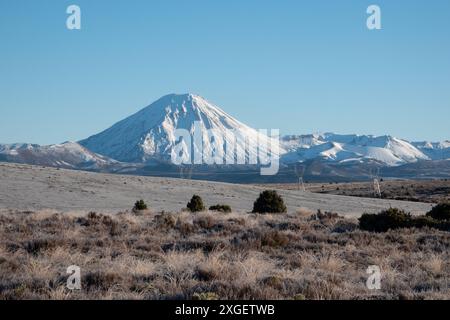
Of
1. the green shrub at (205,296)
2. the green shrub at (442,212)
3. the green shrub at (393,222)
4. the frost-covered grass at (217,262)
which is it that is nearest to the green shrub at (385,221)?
the green shrub at (393,222)

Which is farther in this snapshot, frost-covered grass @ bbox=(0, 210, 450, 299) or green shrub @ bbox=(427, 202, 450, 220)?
green shrub @ bbox=(427, 202, 450, 220)

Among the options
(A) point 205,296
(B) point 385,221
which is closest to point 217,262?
(A) point 205,296

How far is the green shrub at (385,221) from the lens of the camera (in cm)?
1842

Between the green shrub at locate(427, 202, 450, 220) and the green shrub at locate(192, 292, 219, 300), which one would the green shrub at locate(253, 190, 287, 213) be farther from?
the green shrub at locate(192, 292, 219, 300)

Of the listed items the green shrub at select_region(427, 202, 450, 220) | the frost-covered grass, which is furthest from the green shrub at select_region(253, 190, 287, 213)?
the frost-covered grass

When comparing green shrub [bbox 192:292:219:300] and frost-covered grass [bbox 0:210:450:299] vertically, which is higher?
green shrub [bbox 192:292:219:300]

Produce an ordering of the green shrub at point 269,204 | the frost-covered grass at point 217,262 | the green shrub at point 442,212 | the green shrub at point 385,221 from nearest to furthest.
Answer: the frost-covered grass at point 217,262, the green shrub at point 385,221, the green shrub at point 442,212, the green shrub at point 269,204

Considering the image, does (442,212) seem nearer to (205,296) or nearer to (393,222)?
(393,222)

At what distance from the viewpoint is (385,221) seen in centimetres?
1856

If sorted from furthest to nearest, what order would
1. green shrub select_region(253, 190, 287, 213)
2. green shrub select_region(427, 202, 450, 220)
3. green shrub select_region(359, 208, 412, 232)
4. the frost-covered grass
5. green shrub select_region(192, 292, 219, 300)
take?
green shrub select_region(253, 190, 287, 213) < green shrub select_region(427, 202, 450, 220) < green shrub select_region(359, 208, 412, 232) < the frost-covered grass < green shrub select_region(192, 292, 219, 300)

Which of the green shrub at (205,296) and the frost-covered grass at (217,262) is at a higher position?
the green shrub at (205,296)

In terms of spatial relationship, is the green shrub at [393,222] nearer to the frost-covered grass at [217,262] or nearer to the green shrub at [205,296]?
the frost-covered grass at [217,262]

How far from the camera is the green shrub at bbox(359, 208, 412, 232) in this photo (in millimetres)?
18422
